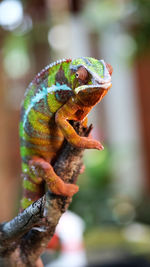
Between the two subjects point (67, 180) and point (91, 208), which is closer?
point (67, 180)

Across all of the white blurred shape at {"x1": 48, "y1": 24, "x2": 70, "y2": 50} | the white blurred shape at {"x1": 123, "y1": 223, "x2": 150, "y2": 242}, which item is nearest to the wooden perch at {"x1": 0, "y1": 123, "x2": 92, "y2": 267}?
the white blurred shape at {"x1": 48, "y1": 24, "x2": 70, "y2": 50}

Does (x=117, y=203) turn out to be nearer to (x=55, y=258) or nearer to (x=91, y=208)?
(x=91, y=208)

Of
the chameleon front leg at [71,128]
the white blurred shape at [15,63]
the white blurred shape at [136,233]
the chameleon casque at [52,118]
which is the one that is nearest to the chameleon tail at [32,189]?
the chameleon casque at [52,118]

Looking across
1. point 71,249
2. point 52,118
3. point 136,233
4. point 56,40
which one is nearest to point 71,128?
point 52,118

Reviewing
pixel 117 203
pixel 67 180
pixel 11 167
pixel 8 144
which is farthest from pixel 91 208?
pixel 67 180

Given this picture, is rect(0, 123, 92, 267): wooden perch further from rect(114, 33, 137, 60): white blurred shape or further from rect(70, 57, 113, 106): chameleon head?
rect(114, 33, 137, 60): white blurred shape

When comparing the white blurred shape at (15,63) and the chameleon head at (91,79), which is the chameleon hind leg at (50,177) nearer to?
the chameleon head at (91,79)
